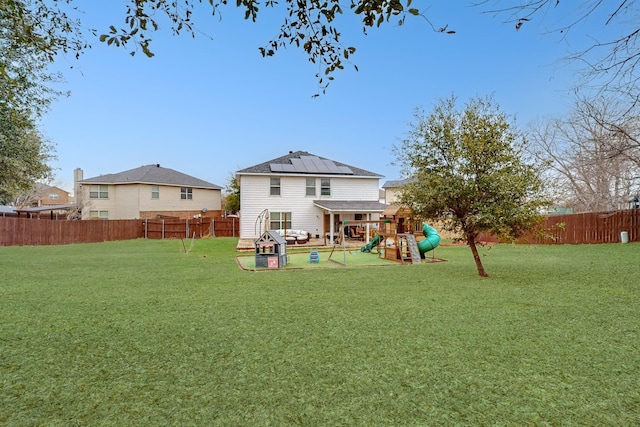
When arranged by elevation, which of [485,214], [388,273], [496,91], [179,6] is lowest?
[388,273]

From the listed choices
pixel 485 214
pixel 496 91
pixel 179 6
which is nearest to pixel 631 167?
pixel 496 91

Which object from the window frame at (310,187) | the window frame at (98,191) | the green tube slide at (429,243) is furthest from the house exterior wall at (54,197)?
the green tube slide at (429,243)

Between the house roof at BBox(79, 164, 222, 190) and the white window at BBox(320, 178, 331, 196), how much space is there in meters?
16.6

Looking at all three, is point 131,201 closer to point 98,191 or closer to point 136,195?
point 136,195

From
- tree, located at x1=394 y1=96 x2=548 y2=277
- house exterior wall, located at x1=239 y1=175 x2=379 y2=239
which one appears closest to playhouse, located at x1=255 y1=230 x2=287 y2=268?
tree, located at x1=394 y1=96 x2=548 y2=277

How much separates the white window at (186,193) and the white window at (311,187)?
16412 millimetres

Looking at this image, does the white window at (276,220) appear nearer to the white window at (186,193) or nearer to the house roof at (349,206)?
the house roof at (349,206)

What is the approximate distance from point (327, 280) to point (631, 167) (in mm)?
17856

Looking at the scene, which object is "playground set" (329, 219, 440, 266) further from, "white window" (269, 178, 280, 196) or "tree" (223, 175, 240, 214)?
"tree" (223, 175, 240, 214)

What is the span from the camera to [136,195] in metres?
30.4

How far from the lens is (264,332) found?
4652 millimetres

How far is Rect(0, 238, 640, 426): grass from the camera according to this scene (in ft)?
8.87

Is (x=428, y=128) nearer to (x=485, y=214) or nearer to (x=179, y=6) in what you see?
(x=485, y=214)

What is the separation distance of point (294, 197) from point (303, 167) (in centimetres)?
229
